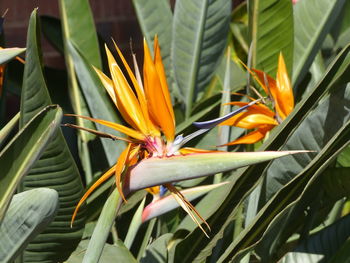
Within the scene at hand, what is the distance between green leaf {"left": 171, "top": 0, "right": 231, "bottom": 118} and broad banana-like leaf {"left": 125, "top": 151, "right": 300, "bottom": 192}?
959 mm

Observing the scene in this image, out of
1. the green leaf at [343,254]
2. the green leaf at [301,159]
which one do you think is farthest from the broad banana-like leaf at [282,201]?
the green leaf at [343,254]

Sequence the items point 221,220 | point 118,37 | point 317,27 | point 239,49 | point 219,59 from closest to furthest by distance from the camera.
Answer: point 221,220, point 317,27, point 219,59, point 239,49, point 118,37

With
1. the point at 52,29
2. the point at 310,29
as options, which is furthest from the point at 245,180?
the point at 52,29

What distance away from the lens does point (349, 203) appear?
1.72 meters

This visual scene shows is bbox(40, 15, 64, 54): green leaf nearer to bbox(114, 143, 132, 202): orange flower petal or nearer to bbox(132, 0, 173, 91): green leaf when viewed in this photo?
bbox(132, 0, 173, 91): green leaf

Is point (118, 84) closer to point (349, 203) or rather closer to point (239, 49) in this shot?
point (349, 203)

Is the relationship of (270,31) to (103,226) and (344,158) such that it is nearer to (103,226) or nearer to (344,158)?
(344,158)

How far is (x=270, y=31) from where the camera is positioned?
1.54 meters

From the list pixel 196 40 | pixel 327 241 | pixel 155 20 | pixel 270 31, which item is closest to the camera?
pixel 327 241

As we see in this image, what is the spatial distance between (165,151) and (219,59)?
38.6 inches

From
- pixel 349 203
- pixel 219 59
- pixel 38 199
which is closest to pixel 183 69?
pixel 219 59

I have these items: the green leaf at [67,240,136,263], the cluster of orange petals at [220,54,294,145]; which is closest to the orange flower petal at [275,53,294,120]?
the cluster of orange petals at [220,54,294,145]

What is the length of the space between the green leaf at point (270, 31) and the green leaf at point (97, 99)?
336 millimetres

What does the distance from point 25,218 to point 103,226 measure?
3.4 inches
